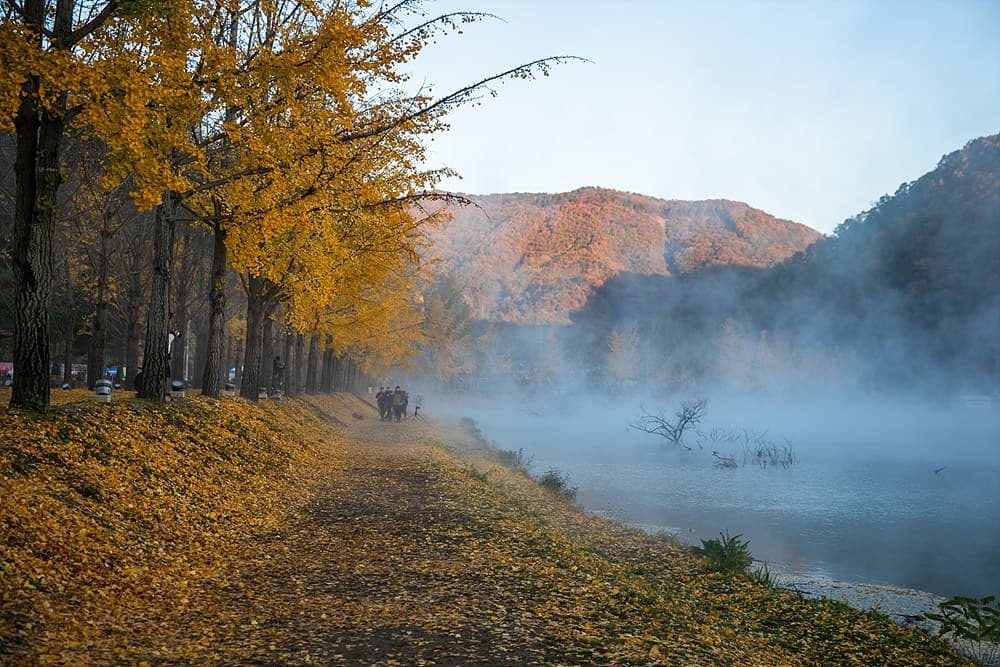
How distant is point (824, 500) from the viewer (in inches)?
1000

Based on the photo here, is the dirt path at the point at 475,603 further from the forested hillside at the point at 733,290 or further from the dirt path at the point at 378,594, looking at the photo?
the forested hillside at the point at 733,290

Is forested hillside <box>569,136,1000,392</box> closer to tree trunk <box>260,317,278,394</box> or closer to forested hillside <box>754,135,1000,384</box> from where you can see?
forested hillside <box>754,135,1000,384</box>

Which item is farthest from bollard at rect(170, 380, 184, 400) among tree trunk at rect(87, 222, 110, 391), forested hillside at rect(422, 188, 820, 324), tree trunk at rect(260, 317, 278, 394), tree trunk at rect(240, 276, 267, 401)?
forested hillside at rect(422, 188, 820, 324)

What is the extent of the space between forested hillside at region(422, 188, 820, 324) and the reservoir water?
9244cm

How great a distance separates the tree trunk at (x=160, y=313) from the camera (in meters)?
14.5

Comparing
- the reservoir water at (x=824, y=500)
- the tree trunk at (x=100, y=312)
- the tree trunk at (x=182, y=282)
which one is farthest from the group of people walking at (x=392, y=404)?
the tree trunk at (x=100, y=312)

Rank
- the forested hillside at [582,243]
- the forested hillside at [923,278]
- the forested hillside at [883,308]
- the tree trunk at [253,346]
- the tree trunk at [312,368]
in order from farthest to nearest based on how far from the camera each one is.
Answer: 1. the forested hillside at [582,243]
2. the forested hillside at [883,308]
3. the forested hillside at [923,278]
4. the tree trunk at [312,368]
5. the tree trunk at [253,346]

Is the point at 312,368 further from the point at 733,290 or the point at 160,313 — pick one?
the point at 733,290

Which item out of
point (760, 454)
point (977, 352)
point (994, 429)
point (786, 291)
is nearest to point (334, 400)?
point (760, 454)

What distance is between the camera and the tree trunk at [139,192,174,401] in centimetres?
1446

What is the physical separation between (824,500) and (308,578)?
21956 millimetres

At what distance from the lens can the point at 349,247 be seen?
1875 cm

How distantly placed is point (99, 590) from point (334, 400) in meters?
33.2

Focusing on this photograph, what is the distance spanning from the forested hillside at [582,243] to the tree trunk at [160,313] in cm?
11673
